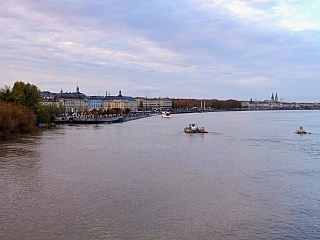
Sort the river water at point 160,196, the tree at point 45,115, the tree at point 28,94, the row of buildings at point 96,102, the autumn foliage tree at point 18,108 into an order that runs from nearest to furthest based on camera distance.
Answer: the river water at point 160,196
the autumn foliage tree at point 18,108
the tree at point 28,94
the tree at point 45,115
the row of buildings at point 96,102

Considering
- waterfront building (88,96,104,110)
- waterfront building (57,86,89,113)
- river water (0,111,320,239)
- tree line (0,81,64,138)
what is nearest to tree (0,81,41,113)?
tree line (0,81,64,138)

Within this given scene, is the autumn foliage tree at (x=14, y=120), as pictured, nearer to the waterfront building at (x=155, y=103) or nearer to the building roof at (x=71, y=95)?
the building roof at (x=71, y=95)

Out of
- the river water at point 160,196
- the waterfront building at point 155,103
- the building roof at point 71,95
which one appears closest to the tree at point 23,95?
the river water at point 160,196

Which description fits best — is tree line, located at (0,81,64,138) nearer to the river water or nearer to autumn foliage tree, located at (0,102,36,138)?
autumn foliage tree, located at (0,102,36,138)

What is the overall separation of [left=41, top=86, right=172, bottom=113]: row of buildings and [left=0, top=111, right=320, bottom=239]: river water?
3106cm

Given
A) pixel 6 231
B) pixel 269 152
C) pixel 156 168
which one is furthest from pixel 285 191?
pixel 269 152

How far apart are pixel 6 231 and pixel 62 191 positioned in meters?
2.12

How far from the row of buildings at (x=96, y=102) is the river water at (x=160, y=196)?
102 feet

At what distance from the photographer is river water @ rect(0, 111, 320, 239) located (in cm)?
569

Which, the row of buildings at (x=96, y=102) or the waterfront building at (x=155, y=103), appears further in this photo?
the waterfront building at (x=155, y=103)

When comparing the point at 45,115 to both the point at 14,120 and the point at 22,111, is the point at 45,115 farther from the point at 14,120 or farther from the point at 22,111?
the point at 14,120

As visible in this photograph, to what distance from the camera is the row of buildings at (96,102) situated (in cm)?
5936

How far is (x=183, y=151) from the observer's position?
13.7 metres

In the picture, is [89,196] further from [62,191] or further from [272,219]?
[272,219]
